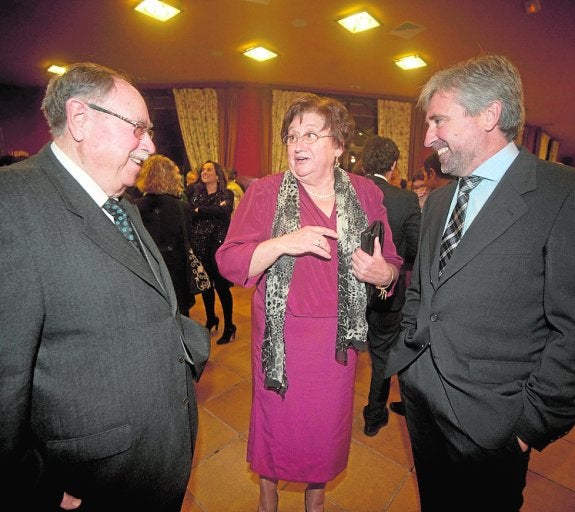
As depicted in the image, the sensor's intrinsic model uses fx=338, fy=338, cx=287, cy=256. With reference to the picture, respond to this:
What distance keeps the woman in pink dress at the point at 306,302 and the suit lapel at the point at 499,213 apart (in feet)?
1.22

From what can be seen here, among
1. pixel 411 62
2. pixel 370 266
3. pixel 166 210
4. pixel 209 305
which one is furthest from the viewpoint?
pixel 411 62

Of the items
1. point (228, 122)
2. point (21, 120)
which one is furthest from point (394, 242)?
point (21, 120)

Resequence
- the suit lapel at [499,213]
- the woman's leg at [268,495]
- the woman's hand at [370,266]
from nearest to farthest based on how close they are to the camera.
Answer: the suit lapel at [499,213]
the woman's hand at [370,266]
the woman's leg at [268,495]

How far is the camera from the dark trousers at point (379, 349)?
2533 mm

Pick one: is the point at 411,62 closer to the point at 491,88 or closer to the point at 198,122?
the point at 198,122

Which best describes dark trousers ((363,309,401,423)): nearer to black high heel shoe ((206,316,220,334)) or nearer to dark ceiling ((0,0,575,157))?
black high heel shoe ((206,316,220,334))

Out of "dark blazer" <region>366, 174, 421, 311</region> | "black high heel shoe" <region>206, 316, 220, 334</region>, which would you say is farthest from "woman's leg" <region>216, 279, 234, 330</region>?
"dark blazer" <region>366, 174, 421, 311</region>

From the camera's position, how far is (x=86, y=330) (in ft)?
3.09

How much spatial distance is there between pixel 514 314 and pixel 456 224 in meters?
0.41

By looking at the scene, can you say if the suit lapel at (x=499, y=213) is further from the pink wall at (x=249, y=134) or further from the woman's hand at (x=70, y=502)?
the pink wall at (x=249, y=134)

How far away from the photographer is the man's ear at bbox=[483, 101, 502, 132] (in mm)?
1284

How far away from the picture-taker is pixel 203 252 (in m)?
3.99

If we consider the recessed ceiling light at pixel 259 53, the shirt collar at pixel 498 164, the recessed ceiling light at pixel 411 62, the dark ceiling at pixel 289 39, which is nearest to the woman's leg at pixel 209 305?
the shirt collar at pixel 498 164

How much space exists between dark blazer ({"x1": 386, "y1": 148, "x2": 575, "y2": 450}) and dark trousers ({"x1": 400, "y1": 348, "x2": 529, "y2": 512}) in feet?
0.27
